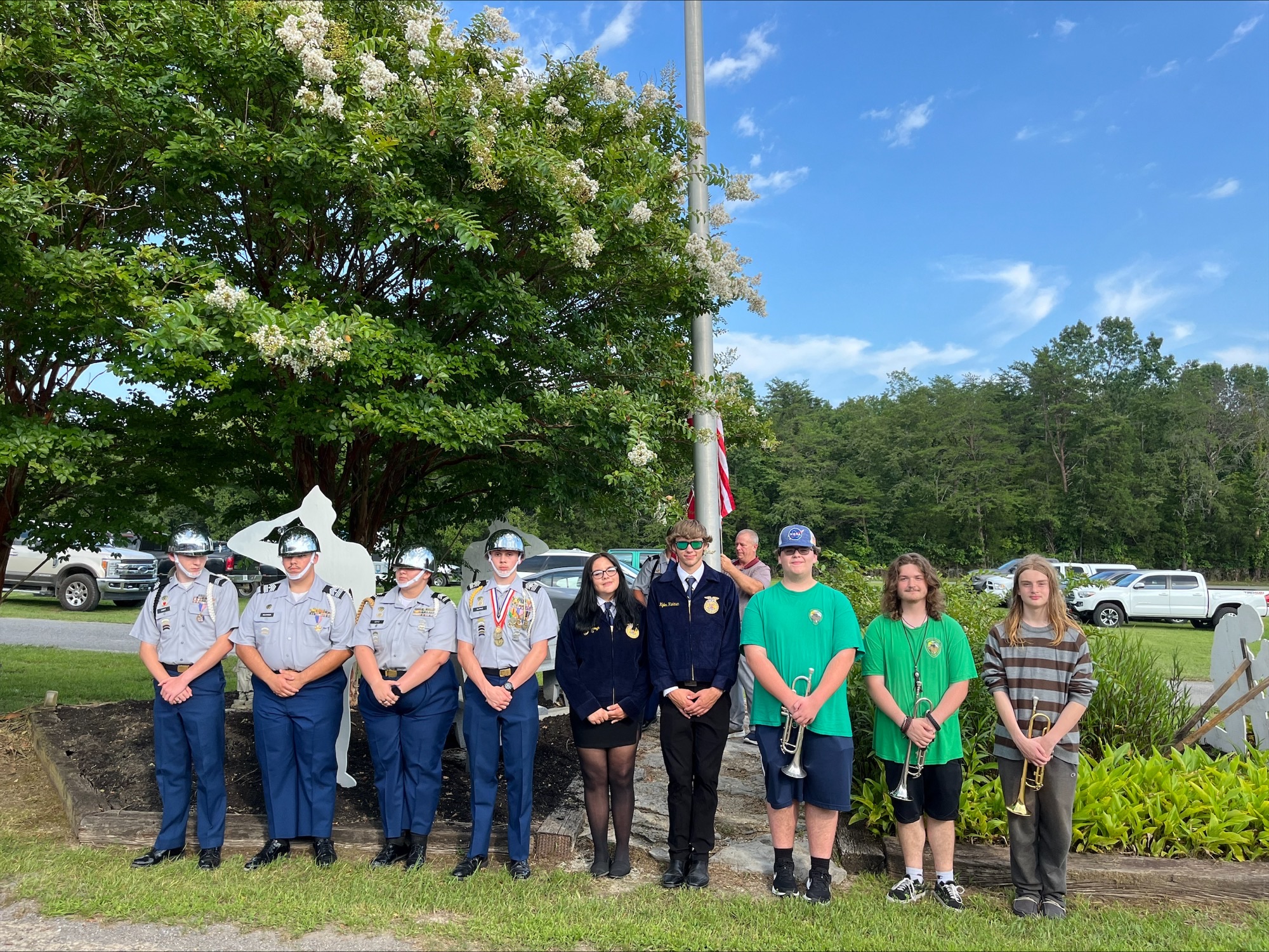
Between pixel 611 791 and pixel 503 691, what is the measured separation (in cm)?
81

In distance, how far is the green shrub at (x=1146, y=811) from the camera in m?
4.42

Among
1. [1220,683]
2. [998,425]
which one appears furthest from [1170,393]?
[1220,683]

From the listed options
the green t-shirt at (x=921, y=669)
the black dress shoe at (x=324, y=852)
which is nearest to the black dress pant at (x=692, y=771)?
the green t-shirt at (x=921, y=669)

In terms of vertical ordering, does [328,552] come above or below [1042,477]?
below

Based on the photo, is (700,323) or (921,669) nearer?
(921,669)

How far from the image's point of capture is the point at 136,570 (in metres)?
20.2

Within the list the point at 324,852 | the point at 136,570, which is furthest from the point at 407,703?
the point at 136,570

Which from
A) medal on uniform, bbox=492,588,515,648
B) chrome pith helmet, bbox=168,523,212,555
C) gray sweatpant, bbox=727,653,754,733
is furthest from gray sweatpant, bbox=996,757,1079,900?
chrome pith helmet, bbox=168,523,212,555

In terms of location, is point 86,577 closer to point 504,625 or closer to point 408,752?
point 408,752

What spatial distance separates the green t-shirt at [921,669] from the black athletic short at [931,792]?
6cm

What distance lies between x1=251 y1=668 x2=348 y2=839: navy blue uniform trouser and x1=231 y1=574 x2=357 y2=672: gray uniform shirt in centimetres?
19

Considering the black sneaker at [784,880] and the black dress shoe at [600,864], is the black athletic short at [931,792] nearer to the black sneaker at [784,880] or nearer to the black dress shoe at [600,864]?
the black sneaker at [784,880]

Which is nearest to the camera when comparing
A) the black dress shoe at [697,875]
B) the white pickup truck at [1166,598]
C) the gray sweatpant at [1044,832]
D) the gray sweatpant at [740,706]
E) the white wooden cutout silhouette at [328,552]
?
the gray sweatpant at [1044,832]

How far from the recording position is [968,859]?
4.36 meters
